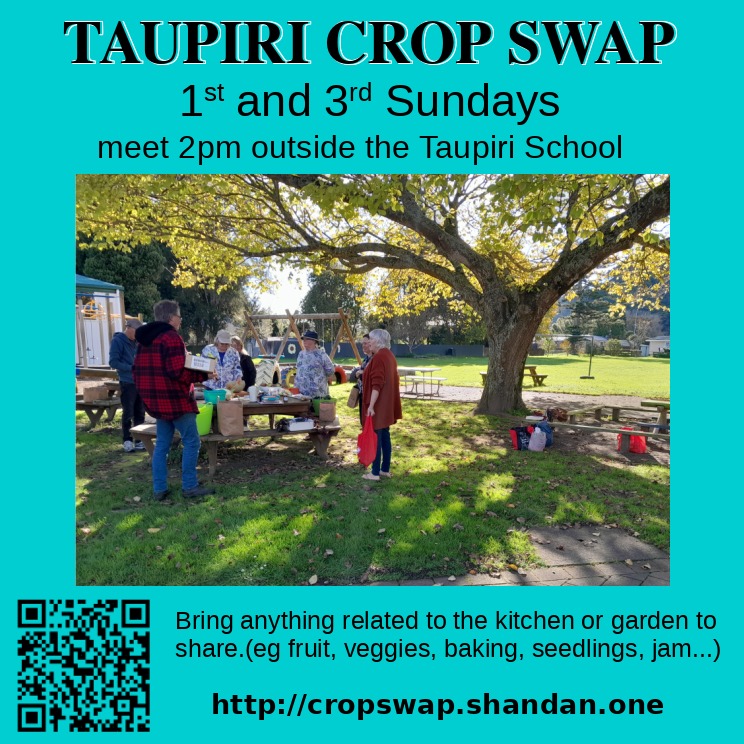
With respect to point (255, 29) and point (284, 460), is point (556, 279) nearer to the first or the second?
point (284, 460)

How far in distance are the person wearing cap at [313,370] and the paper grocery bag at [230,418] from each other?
4.09 feet

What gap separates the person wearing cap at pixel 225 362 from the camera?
285 inches

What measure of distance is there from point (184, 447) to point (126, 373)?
290 centimetres

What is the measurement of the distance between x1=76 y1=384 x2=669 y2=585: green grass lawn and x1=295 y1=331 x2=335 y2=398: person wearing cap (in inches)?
40.2

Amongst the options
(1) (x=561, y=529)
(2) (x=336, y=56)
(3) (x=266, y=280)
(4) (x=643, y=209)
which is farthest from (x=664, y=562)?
(3) (x=266, y=280)

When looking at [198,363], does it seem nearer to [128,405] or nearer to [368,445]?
[368,445]

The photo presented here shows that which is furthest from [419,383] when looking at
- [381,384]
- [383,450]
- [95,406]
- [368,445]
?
[381,384]

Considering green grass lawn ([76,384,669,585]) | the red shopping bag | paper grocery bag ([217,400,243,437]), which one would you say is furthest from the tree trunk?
paper grocery bag ([217,400,243,437])

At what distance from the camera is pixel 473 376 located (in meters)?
22.6

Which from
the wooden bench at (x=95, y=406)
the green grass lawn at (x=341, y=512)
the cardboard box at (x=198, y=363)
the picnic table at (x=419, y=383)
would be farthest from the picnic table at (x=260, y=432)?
the picnic table at (x=419, y=383)

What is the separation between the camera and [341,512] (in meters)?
4.79

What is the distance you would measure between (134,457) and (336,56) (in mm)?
5985

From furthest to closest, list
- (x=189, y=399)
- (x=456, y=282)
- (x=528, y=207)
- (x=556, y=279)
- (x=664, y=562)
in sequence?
(x=456, y=282) < (x=556, y=279) < (x=528, y=207) < (x=189, y=399) < (x=664, y=562)

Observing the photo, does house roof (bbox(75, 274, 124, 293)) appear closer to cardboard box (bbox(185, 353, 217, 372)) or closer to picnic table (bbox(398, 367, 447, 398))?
picnic table (bbox(398, 367, 447, 398))
